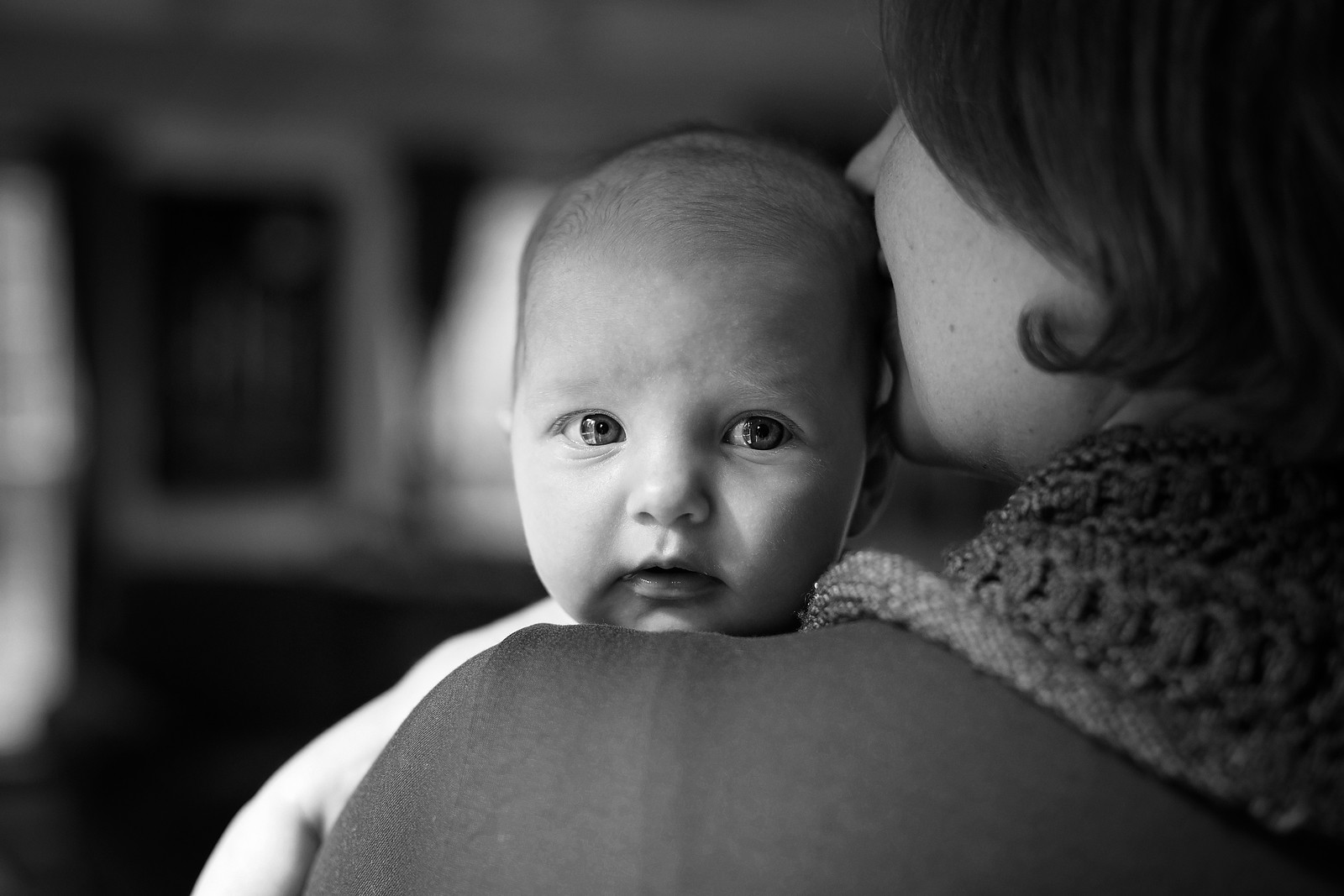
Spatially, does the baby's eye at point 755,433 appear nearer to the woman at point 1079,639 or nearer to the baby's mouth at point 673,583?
the baby's mouth at point 673,583

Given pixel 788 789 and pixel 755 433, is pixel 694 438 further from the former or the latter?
pixel 788 789

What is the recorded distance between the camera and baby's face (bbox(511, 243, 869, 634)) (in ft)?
2.79

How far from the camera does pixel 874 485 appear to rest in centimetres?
106

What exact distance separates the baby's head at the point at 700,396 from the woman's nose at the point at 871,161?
0.05 meters

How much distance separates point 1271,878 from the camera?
552 millimetres

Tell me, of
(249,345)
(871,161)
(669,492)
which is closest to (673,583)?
(669,492)

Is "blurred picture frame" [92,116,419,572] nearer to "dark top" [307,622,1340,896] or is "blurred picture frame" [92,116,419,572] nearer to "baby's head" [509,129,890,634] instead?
"baby's head" [509,129,890,634]

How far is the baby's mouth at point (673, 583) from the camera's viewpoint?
2.86ft

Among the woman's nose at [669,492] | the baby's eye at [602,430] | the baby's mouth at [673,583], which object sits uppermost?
the baby's eye at [602,430]

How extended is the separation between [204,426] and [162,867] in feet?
9.50

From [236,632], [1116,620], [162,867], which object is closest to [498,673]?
[1116,620]

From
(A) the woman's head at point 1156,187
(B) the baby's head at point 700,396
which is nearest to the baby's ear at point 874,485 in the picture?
(B) the baby's head at point 700,396

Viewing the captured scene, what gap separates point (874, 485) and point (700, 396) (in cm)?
27

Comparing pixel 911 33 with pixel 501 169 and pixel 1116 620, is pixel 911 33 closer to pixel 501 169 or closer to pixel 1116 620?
pixel 1116 620
